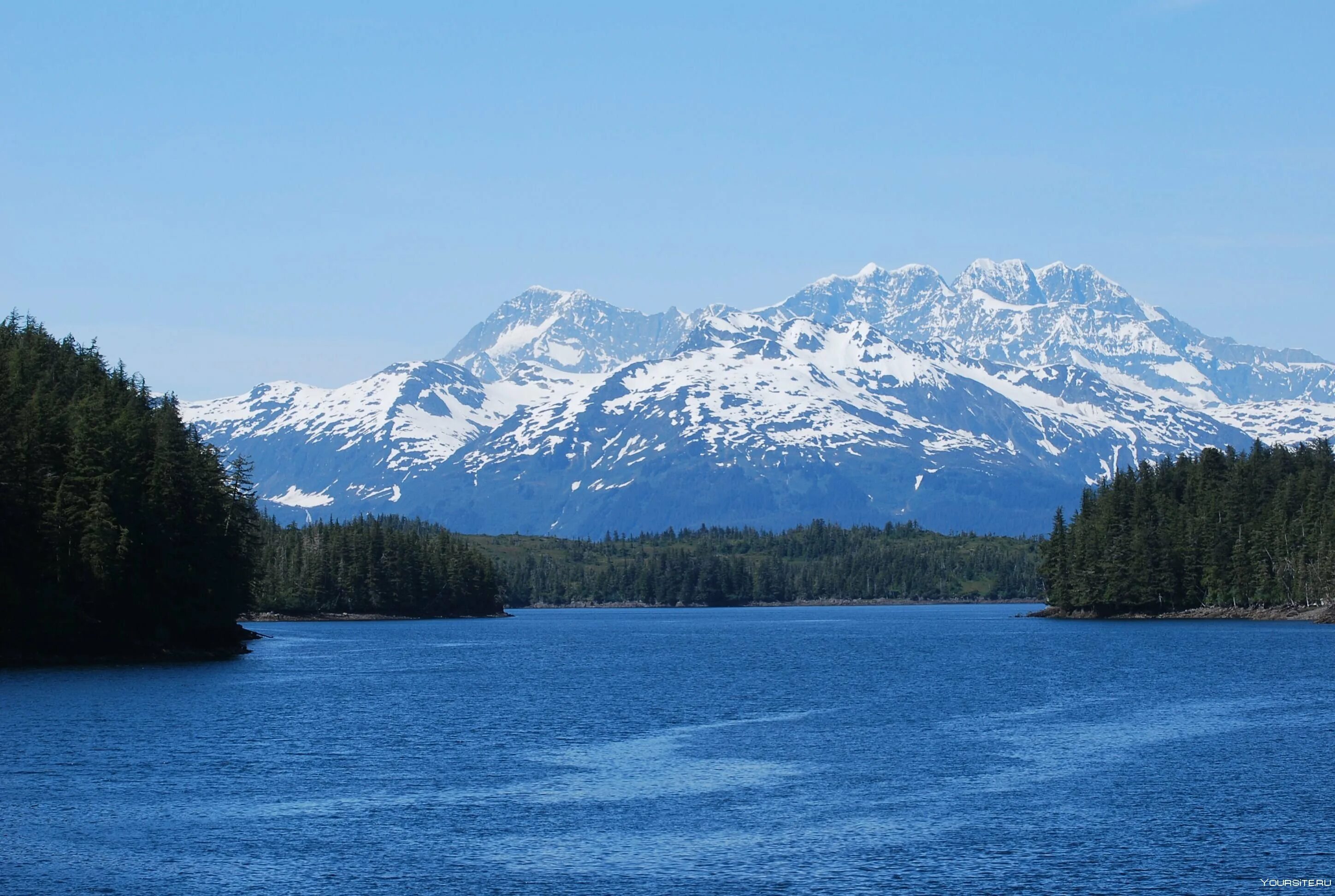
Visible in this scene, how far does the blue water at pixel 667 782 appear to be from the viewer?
4294 cm

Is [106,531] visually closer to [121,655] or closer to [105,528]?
[105,528]

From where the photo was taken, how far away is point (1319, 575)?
18175 centimetres

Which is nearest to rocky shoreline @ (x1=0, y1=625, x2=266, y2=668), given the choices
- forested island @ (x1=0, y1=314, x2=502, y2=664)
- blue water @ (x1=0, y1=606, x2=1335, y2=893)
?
forested island @ (x1=0, y1=314, x2=502, y2=664)

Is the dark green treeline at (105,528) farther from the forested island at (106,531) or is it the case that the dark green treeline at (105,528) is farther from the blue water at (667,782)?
the blue water at (667,782)

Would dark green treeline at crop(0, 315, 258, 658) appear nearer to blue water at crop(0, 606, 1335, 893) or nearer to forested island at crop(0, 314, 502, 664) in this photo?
forested island at crop(0, 314, 502, 664)

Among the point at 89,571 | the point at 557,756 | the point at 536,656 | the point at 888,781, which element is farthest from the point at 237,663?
the point at 888,781

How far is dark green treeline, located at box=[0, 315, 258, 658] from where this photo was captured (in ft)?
338

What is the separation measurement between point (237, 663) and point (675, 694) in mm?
43714

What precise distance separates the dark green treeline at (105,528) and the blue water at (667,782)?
6940 millimetres

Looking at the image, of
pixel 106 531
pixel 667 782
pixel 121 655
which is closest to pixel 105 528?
pixel 106 531

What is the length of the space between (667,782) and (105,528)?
2430 inches

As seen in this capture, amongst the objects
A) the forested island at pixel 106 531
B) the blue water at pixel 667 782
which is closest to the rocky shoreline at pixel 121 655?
the forested island at pixel 106 531

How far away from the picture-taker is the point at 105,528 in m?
104

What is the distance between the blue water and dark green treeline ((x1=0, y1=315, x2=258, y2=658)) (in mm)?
6940
